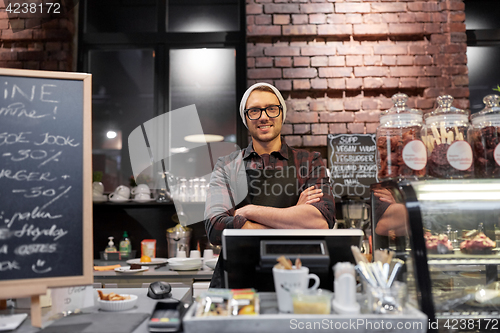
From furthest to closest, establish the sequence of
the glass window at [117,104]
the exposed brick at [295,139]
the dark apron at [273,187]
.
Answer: the glass window at [117,104] < the exposed brick at [295,139] < the dark apron at [273,187]

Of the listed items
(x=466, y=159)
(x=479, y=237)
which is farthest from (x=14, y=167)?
(x=479, y=237)

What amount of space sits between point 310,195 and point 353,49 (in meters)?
1.84

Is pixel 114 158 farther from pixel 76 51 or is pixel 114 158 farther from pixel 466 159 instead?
pixel 466 159

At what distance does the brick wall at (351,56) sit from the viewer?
3.12 m

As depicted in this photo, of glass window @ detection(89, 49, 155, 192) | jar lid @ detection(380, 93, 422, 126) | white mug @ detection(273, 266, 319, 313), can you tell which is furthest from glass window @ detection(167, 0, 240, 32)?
white mug @ detection(273, 266, 319, 313)

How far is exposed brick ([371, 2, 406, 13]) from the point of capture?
317 centimetres

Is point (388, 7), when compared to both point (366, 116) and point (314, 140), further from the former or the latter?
point (314, 140)

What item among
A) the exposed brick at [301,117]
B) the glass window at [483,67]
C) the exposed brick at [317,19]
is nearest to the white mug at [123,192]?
the exposed brick at [301,117]

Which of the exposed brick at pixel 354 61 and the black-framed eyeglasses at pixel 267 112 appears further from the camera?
the exposed brick at pixel 354 61

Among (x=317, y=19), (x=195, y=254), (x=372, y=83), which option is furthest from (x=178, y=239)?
(x=317, y=19)

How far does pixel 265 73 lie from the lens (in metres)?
3.14

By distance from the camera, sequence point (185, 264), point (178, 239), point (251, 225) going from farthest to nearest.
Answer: point (178, 239)
point (185, 264)
point (251, 225)

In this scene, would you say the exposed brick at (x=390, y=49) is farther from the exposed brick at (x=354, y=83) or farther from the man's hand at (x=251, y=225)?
the man's hand at (x=251, y=225)

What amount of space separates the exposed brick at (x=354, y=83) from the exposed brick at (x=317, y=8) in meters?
0.63
